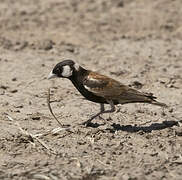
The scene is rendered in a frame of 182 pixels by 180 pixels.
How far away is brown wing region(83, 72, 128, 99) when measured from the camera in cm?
819

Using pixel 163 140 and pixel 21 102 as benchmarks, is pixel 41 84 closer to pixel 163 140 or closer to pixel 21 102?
pixel 21 102

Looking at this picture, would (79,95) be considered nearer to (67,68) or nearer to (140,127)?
(67,68)

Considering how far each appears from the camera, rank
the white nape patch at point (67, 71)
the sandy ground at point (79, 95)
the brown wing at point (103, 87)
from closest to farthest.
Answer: the sandy ground at point (79, 95)
the brown wing at point (103, 87)
the white nape patch at point (67, 71)

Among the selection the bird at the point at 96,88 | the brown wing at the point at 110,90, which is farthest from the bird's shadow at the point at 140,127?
the brown wing at the point at 110,90

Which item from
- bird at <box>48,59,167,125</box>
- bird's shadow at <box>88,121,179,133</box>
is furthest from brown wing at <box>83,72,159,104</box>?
bird's shadow at <box>88,121,179,133</box>

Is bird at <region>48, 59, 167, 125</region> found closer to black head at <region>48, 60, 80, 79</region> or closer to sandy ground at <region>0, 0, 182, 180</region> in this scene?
black head at <region>48, 60, 80, 79</region>

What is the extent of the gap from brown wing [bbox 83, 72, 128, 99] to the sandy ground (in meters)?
0.48

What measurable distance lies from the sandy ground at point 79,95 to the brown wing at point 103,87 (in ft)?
1.57

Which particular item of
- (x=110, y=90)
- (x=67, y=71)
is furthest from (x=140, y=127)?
(x=67, y=71)

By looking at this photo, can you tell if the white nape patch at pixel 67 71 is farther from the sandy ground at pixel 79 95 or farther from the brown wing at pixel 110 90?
the sandy ground at pixel 79 95

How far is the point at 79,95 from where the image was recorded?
973cm

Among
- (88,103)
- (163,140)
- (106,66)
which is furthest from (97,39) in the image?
(163,140)

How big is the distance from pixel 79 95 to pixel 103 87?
1.53m

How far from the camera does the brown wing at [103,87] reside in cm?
819
